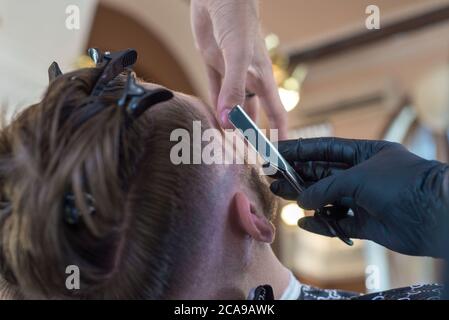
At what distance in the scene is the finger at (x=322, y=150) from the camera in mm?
947

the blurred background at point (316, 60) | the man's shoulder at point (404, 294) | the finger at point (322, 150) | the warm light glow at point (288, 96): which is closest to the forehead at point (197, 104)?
the finger at point (322, 150)

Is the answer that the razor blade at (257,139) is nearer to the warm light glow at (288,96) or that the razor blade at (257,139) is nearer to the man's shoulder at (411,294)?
the man's shoulder at (411,294)

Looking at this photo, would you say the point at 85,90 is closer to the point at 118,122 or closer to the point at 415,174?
the point at 118,122

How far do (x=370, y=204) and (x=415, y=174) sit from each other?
8 cm

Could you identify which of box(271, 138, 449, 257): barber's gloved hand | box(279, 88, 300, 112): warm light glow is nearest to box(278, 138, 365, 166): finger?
box(271, 138, 449, 257): barber's gloved hand

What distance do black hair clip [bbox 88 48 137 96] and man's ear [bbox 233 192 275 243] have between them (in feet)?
0.88

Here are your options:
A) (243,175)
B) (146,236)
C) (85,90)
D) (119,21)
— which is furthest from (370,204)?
(119,21)

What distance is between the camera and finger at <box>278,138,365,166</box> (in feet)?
3.11

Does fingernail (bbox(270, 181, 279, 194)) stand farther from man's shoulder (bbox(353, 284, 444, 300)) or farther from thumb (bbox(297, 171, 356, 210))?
man's shoulder (bbox(353, 284, 444, 300))

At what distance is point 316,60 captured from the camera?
4.59 m

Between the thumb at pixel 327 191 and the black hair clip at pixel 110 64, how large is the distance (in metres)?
0.35

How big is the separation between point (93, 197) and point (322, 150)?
402 millimetres

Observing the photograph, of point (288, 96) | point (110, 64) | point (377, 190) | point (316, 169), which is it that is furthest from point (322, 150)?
point (288, 96)

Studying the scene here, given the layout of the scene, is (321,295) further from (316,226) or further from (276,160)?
(276,160)
